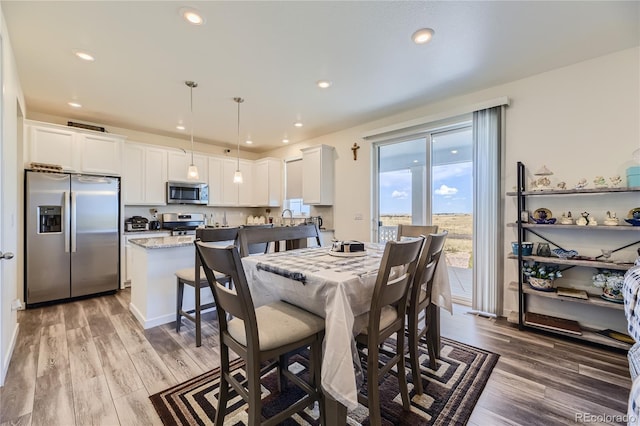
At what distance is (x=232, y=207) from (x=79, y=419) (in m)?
4.55

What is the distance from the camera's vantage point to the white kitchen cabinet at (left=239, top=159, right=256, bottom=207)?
5680 millimetres

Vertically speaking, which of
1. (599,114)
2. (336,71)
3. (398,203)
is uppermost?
(336,71)

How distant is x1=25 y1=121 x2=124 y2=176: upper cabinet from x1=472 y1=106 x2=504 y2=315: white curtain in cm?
488

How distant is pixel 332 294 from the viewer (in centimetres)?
124

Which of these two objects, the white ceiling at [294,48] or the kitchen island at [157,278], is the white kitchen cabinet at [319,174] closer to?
the white ceiling at [294,48]

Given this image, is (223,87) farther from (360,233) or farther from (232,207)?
(232,207)

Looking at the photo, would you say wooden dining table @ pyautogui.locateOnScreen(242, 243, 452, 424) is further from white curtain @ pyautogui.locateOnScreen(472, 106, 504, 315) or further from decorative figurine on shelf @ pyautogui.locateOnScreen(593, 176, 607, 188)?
decorative figurine on shelf @ pyautogui.locateOnScreen(593, 176, 607, 188)

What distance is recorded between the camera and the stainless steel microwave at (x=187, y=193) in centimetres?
470

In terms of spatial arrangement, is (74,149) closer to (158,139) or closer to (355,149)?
(158,139)

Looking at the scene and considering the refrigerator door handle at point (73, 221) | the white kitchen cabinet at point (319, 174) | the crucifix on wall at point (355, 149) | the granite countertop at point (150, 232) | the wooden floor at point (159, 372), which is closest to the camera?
the wooden floor at point (159, 372)

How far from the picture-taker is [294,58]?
249 centimetres

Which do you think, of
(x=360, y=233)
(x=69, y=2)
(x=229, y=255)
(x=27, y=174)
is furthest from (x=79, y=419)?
(x=360, y=233)

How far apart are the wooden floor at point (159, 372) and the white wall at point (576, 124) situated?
81 cm

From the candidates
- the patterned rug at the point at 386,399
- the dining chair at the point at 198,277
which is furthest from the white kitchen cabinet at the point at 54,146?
the patterned rug at the point at 386,399
